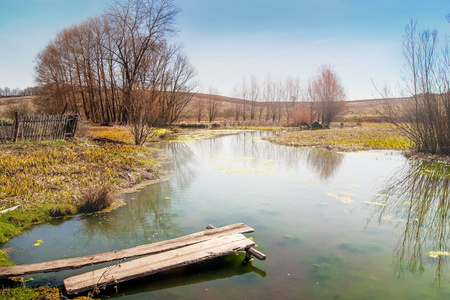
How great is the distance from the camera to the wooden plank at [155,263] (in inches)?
154

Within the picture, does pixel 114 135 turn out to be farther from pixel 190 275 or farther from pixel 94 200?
pixel 190 275

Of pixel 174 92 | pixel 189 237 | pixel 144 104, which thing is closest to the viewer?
pixel 189 237

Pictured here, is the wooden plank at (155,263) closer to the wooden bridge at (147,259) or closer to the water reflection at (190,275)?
the wooden bridge at (147,259)

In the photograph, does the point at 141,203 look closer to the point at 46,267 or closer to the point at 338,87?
the point at 46,267

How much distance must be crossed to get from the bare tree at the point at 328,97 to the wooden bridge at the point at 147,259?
37896 millimetres

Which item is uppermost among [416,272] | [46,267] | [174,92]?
[174,92]

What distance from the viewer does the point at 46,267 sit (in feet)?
Result: 13.8

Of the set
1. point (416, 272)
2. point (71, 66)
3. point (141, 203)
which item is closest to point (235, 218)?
point (141, 203)

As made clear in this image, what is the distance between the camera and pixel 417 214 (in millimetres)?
7277

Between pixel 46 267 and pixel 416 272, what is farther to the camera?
pixel 416 272

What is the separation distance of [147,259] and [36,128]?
12393 mm

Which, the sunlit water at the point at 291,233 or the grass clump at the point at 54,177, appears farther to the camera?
the grass clump at the point at 54,177

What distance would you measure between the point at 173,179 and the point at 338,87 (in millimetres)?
36659

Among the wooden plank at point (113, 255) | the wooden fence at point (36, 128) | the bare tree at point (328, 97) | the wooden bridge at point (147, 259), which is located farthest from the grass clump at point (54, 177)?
the bare tree at point (328, 97)
